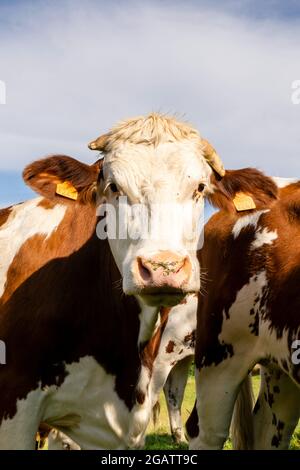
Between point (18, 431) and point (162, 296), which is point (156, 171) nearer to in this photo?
point (162, 296)

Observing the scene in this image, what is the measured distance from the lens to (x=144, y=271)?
4.13 metres

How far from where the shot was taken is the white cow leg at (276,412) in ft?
23.0

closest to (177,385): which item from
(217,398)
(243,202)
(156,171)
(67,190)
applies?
(217,398)

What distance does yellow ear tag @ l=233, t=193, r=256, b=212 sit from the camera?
555 cm

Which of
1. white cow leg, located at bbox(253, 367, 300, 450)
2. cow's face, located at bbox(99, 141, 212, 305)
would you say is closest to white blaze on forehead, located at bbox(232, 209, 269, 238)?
white cow leg, located at bbox(253, 367, 300, 450)

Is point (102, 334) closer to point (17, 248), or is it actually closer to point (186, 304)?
point (17, 248)

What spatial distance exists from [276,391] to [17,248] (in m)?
3.11

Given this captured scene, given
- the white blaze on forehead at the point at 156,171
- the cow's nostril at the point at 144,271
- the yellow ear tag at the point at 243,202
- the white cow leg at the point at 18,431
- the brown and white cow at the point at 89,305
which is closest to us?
the cow's nostril at the point at 144,271

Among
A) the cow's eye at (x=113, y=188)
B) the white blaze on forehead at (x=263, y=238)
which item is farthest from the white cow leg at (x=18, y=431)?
the white blaze on forehead at (x=263, y=238)

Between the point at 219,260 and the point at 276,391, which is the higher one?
the point at 219,260

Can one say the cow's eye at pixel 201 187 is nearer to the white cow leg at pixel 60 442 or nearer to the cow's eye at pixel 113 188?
the cow's eye at pixel 113 188

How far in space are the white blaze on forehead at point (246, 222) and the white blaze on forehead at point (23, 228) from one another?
1890mm

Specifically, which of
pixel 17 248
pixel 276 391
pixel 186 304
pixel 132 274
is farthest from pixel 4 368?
pixel 186 304

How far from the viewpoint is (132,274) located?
418cm
